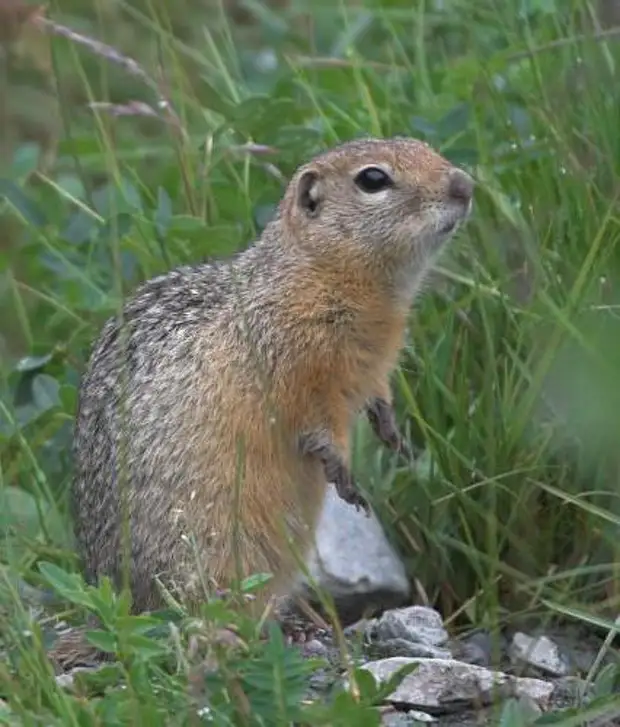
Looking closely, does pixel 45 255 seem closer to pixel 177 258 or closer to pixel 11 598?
pixel 177 258

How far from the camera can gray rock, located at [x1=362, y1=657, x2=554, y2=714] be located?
145 inches

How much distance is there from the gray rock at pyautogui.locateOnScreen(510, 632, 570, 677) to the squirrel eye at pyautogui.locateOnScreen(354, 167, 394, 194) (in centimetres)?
108

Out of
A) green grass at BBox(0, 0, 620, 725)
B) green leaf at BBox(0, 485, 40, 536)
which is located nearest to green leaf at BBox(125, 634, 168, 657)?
green grass at BBox(0, 0, 620, 725)

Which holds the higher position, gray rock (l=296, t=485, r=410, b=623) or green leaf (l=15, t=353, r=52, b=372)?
green leaf (l=15, t=353, r=52, b=372)

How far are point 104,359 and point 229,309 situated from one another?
32 cm

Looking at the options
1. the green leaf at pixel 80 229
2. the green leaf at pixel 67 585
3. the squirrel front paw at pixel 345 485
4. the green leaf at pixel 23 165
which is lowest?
the squirrel front paw at pixel 345 485

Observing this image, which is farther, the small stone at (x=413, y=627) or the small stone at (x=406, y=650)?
the small stone at (x=413, y=627)

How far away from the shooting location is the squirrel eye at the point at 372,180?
4.50 m

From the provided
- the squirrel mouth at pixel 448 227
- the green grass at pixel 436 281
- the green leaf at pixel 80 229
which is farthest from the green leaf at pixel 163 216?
the squirrel mouth at pixel 448 227

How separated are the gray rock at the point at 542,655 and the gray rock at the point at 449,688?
1.01ft

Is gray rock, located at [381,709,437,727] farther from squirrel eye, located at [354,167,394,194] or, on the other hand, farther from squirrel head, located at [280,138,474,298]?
squirrel eye, located at [354,167,394,194]

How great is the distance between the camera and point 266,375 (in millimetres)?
4402

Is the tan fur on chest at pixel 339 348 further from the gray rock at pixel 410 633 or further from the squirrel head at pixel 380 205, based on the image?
the gray rock at pixel 410 633

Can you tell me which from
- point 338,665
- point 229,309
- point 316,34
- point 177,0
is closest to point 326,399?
point 229,309
